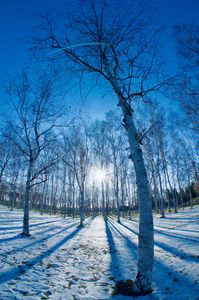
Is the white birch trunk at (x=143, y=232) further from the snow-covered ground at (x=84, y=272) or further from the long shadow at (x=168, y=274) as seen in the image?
the long shadow at (x=168, y=274)

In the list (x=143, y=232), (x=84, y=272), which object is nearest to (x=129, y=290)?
(x=143, y=232)

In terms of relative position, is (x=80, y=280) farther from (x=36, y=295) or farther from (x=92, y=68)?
(x=92, y=68)

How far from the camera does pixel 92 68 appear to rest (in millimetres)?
5074

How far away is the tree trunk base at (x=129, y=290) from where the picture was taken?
132 inches

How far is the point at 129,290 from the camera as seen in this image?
11.6 ft

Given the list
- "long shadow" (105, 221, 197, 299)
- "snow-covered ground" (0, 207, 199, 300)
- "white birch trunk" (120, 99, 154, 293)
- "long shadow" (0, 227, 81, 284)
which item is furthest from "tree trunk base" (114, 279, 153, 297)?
"long shadow" (0, 227, 81, 284)

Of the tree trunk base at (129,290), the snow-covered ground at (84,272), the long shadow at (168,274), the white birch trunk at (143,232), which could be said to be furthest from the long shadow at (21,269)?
the long shadow at (168,274)

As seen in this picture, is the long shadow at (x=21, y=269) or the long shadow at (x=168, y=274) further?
the long shadow at (x=21, y=269)

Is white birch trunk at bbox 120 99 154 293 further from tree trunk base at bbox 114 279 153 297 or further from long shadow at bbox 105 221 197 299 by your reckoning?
long shadow at bbox 105 221 197 299

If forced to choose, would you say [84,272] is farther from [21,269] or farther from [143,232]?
[143,232]

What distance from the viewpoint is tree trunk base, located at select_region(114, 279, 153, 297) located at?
336 cm

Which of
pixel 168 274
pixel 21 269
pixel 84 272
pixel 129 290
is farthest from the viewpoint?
pixel 84 272

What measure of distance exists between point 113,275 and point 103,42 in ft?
22.5

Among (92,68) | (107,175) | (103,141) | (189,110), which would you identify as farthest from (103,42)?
(107,175)
